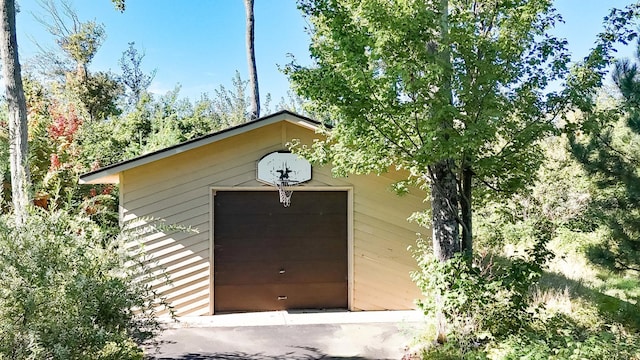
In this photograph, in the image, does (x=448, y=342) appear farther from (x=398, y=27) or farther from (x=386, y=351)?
(x=398, y=27)

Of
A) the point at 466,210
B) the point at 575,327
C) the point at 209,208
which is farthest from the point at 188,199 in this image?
the point at 575,327

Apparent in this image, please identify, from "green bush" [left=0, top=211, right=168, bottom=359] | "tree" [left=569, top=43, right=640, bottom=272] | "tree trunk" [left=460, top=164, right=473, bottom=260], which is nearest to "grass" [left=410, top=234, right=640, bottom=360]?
"tree" [left=569, top=43, right=640, bottom=272]

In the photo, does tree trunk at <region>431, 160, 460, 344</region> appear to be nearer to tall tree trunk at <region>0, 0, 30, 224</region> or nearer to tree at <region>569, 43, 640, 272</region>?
tree at <region>569, 43, 640, 272</region>

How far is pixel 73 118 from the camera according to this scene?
37.8 ft

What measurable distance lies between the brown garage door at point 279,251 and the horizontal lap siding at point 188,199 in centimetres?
27

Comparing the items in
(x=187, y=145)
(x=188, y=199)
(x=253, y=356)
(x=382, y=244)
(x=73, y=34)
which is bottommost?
(x=253, y=356)

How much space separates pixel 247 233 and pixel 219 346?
210 cm

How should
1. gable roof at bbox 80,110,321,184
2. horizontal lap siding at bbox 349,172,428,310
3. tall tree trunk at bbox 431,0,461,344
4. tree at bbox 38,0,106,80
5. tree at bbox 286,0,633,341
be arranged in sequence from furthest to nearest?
tree at bbox 38,0,106,80 < horizontal lap siding at bbox 349,172,428,310 < gable roof at bbox 80,110,321,184 < tall tree trunk at bbox 431,0,461,344 < tree at bbox 286,0,633,341

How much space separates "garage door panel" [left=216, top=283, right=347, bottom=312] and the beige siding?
26cm

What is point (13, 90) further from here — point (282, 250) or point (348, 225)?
point (348, 225)

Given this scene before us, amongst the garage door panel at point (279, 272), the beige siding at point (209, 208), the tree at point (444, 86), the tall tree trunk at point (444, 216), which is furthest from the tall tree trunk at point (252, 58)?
the tall tree trunk at point (444, 216)

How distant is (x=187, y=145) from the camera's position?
22.9ft

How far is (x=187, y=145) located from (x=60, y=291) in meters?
3.90

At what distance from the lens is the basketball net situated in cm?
735
